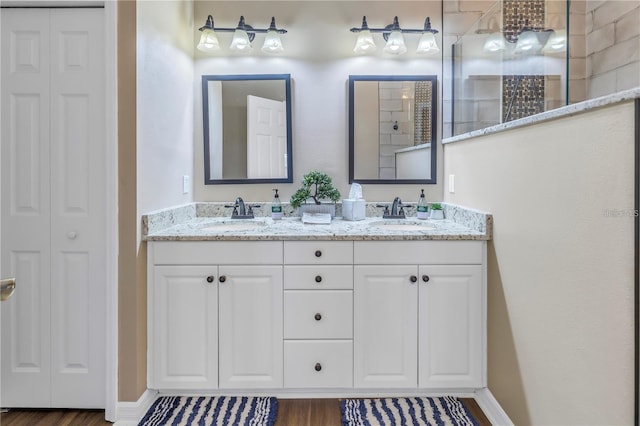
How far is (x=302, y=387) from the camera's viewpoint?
2.04 metres

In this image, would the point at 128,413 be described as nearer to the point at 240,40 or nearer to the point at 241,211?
the point at 241,211

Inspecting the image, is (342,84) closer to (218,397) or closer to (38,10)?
(38,10)

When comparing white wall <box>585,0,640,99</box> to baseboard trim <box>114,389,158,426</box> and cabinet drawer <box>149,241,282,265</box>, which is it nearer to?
cabinet drawer <box>149,241,282,265</box>

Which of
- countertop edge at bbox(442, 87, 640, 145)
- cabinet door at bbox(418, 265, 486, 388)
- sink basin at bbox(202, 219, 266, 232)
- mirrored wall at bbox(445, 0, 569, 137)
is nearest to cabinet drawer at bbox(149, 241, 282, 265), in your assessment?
sink basin at bbox(202, 219, 266, 232)

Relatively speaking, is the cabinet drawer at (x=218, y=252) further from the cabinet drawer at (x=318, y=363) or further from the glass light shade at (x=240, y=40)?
the glass light shade at (x=240, y=40)

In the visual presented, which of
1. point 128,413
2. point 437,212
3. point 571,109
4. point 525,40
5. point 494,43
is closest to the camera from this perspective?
point 571,109

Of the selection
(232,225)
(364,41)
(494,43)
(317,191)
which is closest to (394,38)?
(364,41)

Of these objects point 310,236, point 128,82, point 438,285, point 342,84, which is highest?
point 342,84

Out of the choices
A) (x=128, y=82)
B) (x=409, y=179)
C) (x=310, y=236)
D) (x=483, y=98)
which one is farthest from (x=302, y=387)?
(x=483, y=98)

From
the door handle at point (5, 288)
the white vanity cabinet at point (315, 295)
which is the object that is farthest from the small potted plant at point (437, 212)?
the door handle at point (5, 288)

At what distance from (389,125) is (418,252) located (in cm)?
102

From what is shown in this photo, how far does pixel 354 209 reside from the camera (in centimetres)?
254

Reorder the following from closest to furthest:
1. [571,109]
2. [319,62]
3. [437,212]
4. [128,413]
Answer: [571,109] → [128,413] → [437,212] → [319,62]

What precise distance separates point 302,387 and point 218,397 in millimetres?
432
